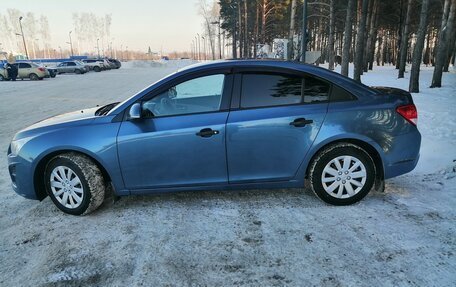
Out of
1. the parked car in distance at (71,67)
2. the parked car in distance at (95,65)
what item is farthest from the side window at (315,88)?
the parked car in distance at (95,65)

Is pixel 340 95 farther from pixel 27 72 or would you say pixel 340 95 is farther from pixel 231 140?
pixel 27 72

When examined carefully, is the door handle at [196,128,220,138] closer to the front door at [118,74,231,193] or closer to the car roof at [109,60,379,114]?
the front door at [118,74,231,193]

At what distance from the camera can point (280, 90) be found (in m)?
3.85

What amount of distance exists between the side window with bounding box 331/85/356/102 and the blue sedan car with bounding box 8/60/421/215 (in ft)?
0.04

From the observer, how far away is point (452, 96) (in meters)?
12.0

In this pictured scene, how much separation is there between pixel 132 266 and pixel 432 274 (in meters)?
2.34

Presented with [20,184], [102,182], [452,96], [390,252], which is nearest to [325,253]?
[390,252]

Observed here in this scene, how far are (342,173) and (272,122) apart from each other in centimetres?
95

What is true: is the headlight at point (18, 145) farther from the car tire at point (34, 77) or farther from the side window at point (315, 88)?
the car tire at point (34, 77)

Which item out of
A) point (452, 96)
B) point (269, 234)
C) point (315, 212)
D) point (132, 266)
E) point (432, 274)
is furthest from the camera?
point (452, 96)

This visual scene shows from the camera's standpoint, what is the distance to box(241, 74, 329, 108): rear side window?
3.80 m

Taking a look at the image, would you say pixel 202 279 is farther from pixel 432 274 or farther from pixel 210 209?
pixel 432 274

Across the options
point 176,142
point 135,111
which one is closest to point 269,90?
point 176,142

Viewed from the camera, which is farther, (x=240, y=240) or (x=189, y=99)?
(x=189, y=99)
